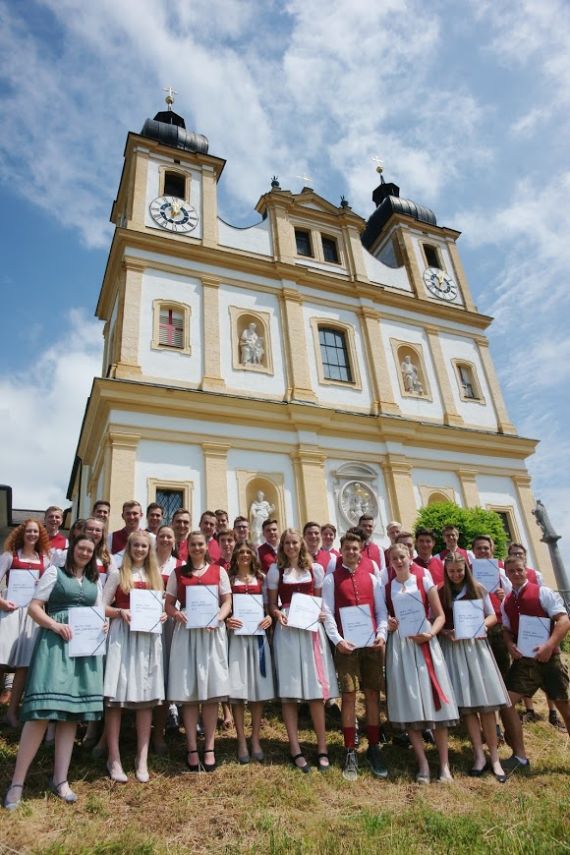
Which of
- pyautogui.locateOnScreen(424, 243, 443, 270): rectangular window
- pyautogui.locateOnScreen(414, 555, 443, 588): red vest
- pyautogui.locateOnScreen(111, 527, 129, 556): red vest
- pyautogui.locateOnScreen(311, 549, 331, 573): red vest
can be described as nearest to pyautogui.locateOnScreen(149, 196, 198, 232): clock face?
pyautogui.locateOnScreen(424, 243, 443, 270): rectangular window

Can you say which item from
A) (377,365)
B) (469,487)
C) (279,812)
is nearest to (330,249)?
(377,365)

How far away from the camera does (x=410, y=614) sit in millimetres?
4871

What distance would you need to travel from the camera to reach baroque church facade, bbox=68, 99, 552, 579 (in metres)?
13.5

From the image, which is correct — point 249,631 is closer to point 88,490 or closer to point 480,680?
point 480,680

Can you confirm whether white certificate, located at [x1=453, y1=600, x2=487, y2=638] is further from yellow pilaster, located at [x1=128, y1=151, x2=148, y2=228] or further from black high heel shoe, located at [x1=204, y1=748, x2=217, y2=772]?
A: yellow pilaster, located at [x1=128, y1=151, x2=148, y2=228]

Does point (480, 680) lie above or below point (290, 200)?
below

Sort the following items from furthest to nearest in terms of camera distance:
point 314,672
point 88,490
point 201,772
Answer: point 88,490, point 314,672, point 201,772

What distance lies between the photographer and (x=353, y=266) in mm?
18969

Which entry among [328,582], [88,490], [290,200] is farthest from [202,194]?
[328,582]

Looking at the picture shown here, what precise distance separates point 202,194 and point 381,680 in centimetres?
1618

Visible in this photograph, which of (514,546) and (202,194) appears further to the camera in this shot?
(202,194)

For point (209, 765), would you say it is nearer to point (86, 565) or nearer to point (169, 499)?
point (86, 565)

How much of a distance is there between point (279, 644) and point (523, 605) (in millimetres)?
2278

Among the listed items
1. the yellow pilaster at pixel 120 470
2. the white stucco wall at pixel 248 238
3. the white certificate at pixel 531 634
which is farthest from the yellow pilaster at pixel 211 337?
the white certificate at pixel 531 634
